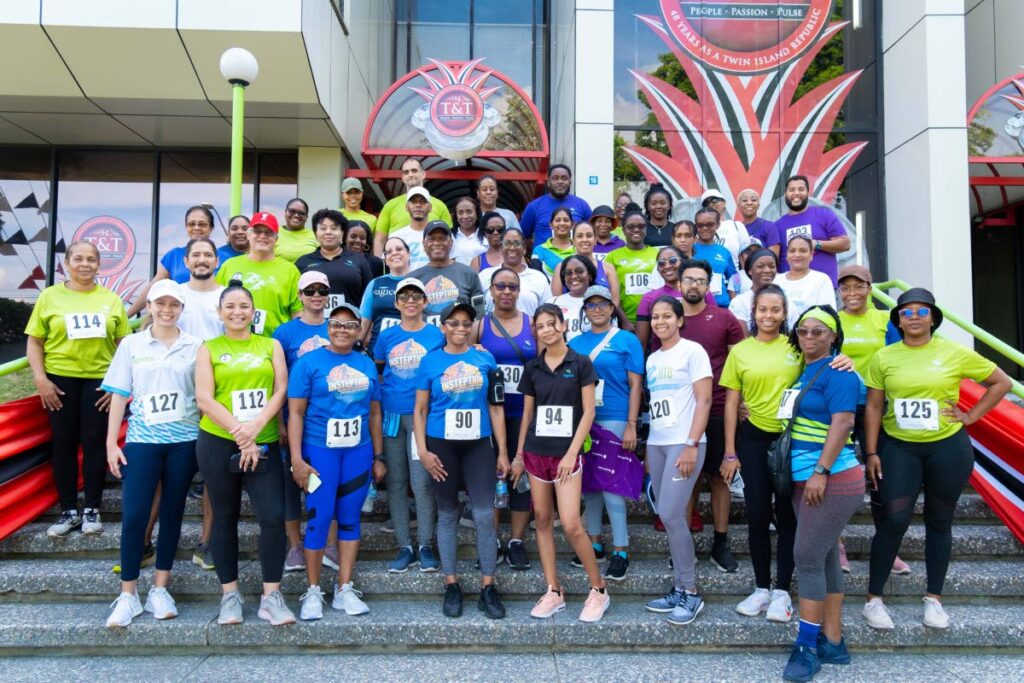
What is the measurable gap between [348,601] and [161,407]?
1676 mm

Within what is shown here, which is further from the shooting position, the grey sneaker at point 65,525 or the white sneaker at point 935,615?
the grey sneaker at point 65,525

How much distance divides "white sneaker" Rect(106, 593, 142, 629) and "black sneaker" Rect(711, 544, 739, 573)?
12.4 ft

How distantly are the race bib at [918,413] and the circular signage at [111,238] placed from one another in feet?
38.2

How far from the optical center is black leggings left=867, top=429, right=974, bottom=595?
13.6ft

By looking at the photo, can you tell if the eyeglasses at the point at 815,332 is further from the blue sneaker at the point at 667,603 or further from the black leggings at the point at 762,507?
the blue sneaker at the point at 667,603

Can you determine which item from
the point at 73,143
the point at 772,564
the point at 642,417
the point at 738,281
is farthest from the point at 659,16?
the point at 73,143

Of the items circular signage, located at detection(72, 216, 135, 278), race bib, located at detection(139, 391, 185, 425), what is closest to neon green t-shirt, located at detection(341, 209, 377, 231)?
race bib, located at detection(139, 391, 185, 425)

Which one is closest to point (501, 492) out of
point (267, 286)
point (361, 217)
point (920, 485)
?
point (267, 286)

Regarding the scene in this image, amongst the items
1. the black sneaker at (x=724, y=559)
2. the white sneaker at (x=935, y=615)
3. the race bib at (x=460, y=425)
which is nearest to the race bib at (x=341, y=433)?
the race bib at (x=460, y=425)

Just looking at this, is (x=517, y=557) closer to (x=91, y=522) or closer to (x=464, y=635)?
(x=464, y=635)

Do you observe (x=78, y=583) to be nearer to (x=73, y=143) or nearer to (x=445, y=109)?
(x=445, y=109)

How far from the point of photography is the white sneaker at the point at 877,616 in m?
4.17

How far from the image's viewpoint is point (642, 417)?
17.3 ft

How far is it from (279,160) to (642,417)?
881 cm
